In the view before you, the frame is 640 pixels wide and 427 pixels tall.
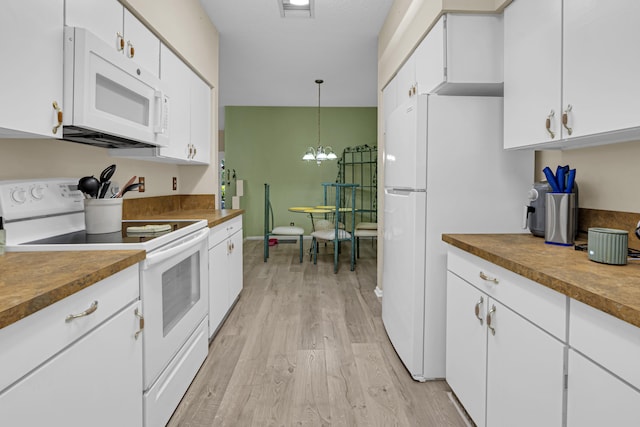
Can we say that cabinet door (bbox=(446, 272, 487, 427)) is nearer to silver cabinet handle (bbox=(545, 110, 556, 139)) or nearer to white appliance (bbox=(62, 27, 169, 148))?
silver cabinet handle (bbox=(545, 110, 556, 139))

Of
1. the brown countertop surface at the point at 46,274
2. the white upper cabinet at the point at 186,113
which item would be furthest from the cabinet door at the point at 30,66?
the white upper cabinet at the point at 186,113

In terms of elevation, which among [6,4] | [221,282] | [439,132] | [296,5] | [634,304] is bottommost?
[221,282]

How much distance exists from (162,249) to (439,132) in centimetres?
146

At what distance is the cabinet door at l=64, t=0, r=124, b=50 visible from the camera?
140 centimetres

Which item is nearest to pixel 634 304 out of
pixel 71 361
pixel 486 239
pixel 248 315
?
pixel 486 239

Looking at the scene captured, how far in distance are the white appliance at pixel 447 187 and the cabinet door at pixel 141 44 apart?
1.51 m

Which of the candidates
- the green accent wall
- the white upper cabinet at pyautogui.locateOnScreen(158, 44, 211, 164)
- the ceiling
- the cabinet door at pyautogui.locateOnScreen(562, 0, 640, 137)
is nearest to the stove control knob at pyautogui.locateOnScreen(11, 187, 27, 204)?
the white upper cabinet at pyautogui.locateOnScreen(158, 44, 211, 164)

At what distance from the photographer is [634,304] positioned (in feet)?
2.50

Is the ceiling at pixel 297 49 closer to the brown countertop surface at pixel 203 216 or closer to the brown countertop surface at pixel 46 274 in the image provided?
the brown countertop surface at pixel 203 216

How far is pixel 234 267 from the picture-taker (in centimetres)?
310

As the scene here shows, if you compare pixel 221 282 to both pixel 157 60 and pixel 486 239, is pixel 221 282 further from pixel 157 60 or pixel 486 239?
pixel 486 239

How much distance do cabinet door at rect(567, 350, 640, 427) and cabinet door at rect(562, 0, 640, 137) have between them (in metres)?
0.74

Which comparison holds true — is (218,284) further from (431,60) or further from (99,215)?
(431,60)

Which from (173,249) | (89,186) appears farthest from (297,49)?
(173,249)
